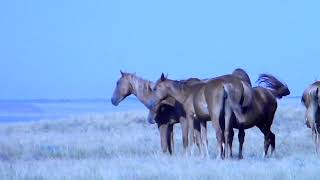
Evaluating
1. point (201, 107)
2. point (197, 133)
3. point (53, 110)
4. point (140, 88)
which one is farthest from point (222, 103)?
point (53, 110)

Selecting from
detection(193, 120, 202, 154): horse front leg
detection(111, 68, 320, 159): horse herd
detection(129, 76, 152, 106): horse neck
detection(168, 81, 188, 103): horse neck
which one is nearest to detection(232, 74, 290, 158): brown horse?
detection(111, 68, 320, 159): horse herd

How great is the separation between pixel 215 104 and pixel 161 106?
2.44 meters

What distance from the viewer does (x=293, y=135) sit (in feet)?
89.2

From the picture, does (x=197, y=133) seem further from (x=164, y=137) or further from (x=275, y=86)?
(x=275, y=86)

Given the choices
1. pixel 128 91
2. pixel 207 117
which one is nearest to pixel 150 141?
pixel 128 91

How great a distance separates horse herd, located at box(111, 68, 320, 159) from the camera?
17281mm

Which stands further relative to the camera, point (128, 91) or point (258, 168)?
point (128, 91)

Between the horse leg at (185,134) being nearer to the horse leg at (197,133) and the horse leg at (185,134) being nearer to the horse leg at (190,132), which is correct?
the horse leg at (190,132)

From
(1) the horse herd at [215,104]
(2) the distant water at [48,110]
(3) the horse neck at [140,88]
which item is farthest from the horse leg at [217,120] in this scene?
(2) the distant water at [48,110]

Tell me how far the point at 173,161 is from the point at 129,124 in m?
20.5

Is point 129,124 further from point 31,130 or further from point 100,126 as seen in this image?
point 31,130

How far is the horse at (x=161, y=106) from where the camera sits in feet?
63.3

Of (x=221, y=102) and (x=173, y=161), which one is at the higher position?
(x=221, y=102)

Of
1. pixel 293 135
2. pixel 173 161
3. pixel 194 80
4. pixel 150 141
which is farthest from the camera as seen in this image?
pixel 293 135
